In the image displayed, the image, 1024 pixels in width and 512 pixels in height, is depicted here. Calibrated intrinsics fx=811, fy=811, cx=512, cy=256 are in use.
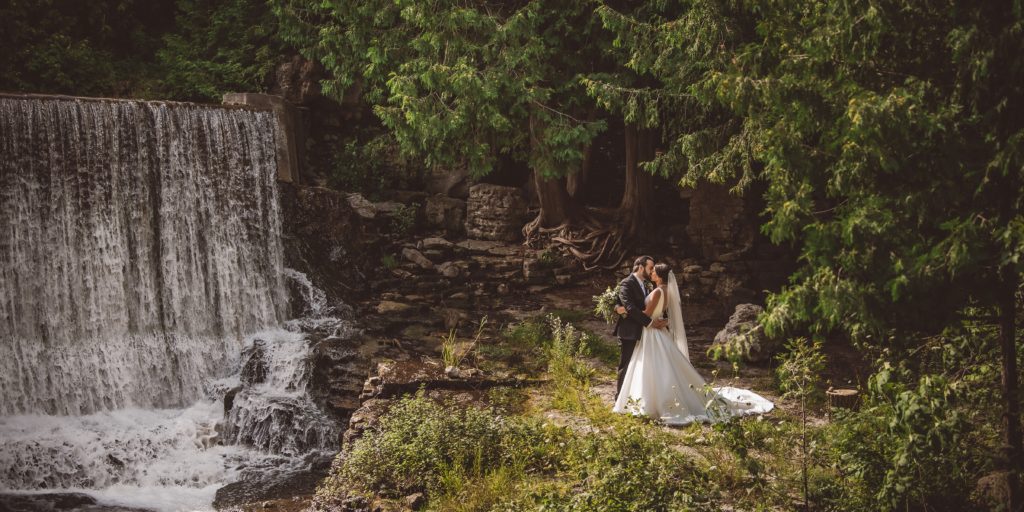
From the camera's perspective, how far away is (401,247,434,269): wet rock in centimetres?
1648

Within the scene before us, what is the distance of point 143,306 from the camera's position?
1320cm

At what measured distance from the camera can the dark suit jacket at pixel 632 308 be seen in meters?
8.68

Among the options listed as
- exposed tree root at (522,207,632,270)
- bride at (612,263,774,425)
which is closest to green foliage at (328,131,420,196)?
exposed tree root at (522,207,632,270)

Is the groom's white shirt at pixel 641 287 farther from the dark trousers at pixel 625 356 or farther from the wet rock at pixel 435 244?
the wet rock at pixel 435 244

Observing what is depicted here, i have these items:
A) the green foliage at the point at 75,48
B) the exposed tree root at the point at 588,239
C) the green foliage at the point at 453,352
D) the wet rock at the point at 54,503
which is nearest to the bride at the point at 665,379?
the green foliage at the point at 453,352

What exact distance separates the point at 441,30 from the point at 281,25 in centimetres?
468

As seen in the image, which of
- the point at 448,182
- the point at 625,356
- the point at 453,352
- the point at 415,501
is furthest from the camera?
the point at 448,182

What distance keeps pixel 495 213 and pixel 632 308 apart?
933cm

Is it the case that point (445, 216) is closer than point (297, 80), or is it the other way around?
point (297, 80)

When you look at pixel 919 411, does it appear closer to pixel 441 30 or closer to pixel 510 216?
pixel 441 30

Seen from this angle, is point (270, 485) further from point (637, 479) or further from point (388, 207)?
point (388, 207)

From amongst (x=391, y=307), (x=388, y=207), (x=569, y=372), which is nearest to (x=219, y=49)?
(x=388, y=207)

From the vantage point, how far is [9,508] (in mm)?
9164

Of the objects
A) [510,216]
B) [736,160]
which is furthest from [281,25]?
[736,160]
